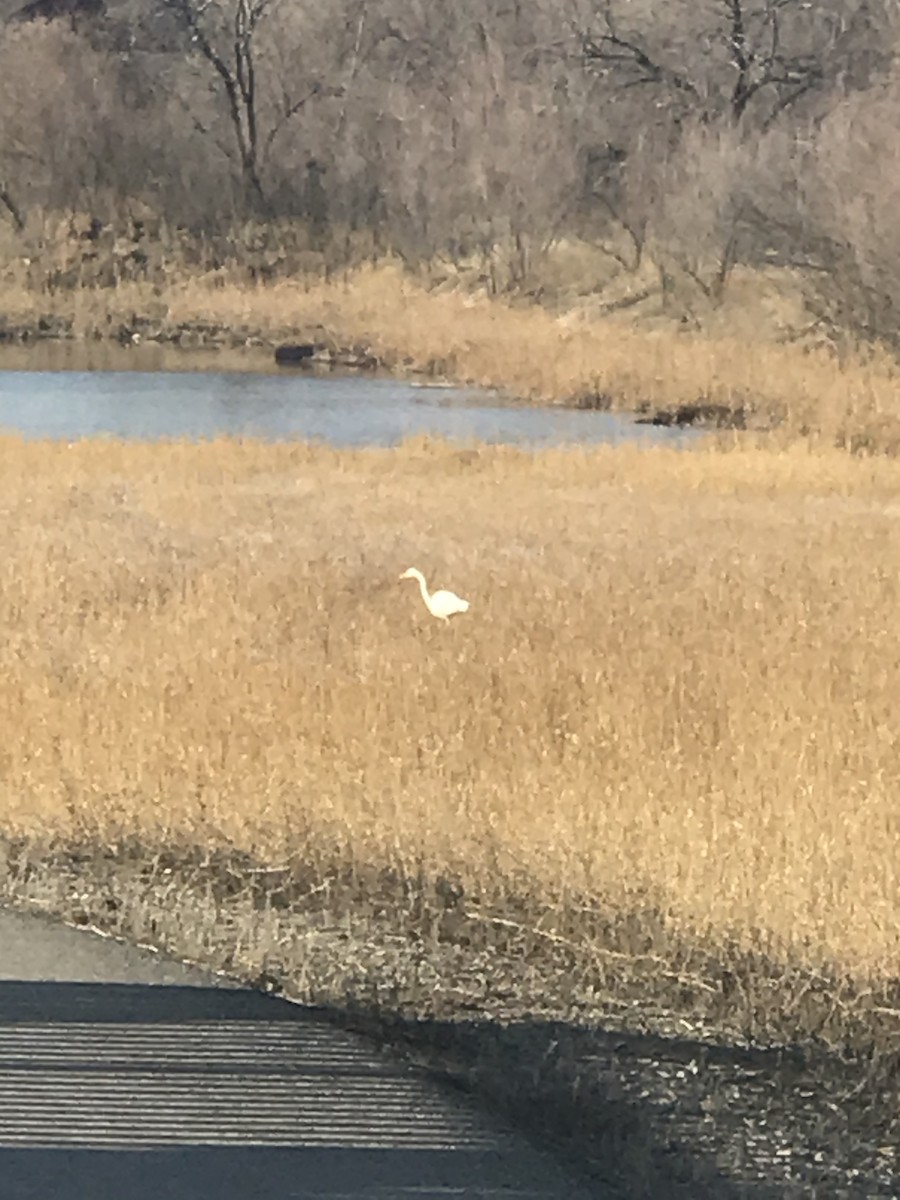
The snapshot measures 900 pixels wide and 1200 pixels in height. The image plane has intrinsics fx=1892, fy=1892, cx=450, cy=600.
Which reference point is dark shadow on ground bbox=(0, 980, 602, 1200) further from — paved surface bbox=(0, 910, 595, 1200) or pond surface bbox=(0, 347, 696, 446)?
pond surface bbox=(0, 347, 696, 446)

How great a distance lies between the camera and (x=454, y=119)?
189ft

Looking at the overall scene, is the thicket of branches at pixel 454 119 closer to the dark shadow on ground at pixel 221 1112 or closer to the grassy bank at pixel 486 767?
the grassy bank at pixel 486 767

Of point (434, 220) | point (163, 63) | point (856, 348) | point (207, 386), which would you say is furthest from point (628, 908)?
point (163, 63)

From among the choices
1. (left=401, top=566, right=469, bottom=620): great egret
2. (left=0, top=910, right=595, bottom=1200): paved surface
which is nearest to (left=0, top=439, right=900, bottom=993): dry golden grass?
(left=401, top=566, right=469, bottom=620): great egret

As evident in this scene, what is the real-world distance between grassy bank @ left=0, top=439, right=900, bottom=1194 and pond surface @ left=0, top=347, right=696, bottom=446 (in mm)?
9779

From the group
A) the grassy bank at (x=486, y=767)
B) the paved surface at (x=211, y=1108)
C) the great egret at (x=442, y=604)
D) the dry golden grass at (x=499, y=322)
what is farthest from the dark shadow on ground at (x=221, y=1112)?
the dry golden grass at (x=499, y=322)

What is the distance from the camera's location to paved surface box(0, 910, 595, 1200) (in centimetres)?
351

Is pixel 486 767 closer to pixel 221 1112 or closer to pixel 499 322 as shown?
pixel 221 1112

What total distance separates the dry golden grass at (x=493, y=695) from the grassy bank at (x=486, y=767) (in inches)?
1.0

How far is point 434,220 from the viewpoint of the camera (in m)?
54.3

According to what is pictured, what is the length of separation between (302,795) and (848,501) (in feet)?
43.2

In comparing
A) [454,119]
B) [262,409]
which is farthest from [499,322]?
[454,119]

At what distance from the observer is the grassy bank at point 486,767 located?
4883 mm

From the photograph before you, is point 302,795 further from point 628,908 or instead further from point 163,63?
point 163,63
